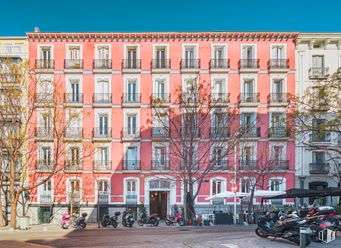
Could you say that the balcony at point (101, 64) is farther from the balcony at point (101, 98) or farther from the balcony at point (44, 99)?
the balcony at point (44, 99)

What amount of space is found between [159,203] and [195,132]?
10.2 m

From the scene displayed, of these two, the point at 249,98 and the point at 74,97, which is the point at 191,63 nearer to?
the point at 249,98

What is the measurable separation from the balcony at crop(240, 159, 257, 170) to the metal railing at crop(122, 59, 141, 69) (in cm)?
1361

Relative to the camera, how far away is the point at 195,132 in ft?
102

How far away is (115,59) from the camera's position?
38.3 metres

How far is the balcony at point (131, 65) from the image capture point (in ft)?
124

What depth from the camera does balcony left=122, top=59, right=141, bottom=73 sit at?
124 feet

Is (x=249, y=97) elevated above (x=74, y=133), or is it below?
above

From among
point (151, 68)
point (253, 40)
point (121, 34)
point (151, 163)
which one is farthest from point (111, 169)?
point (253, 40)

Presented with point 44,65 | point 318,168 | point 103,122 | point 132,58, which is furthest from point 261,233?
point 44,65

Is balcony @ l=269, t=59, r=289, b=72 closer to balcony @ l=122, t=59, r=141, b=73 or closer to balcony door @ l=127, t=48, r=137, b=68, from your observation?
balcony @ l=122, t=59, r=141, b=73

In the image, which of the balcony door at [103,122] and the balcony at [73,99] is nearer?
the balcony at [73,99]

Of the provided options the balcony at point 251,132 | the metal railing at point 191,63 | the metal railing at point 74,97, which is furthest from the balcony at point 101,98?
the balcony at point 251,132

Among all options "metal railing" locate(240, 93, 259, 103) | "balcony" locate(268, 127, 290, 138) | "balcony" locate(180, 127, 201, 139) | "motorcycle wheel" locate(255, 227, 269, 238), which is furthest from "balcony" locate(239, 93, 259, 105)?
"motorcycle wheel" locate(255, 227, 269, 238)
